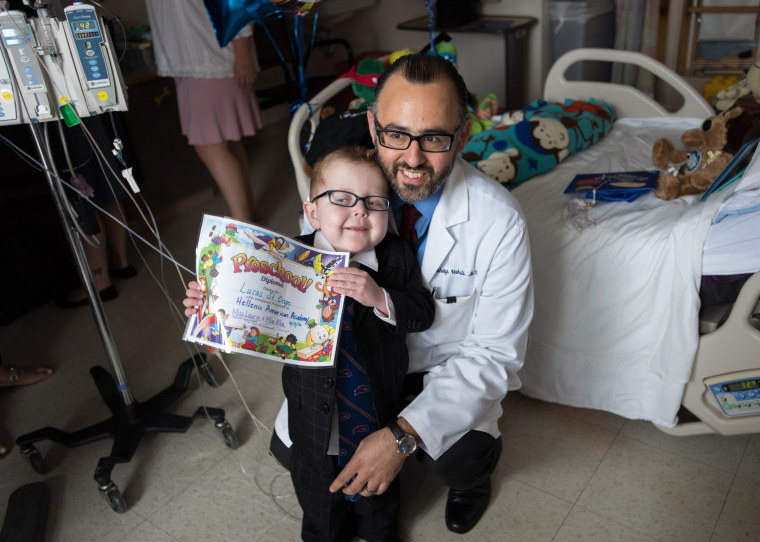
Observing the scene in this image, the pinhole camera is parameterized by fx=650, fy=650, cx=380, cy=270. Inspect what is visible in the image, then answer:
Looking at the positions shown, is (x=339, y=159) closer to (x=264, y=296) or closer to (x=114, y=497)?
(x=264, y=296)

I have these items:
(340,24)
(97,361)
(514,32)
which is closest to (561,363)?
(97,361)

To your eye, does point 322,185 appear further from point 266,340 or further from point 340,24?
point 340,24

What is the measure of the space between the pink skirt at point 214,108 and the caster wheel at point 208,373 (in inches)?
50.3

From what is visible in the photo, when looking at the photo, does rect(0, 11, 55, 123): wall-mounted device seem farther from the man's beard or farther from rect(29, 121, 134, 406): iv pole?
the man's beard

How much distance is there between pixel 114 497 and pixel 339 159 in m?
1.27

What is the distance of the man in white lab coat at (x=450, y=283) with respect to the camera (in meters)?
1.46

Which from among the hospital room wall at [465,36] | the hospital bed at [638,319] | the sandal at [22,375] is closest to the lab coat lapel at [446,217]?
the hospital bed at [638,319]

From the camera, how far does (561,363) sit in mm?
2072

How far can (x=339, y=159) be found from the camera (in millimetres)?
1474

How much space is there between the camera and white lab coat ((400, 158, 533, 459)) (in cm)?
157

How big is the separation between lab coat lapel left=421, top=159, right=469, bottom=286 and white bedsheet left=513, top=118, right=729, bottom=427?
533 mm

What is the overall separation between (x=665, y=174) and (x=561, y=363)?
2.33 ft

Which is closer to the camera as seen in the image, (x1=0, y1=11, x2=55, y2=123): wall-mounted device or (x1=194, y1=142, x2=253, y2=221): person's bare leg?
(x1=0, y1=11, x2=55, y2=123): wall-mounted device

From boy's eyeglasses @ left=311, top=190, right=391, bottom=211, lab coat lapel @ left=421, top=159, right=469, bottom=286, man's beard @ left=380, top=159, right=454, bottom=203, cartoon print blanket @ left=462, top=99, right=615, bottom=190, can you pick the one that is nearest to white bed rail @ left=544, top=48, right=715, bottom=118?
cartoon print blanket @ left=462, top=99, right=615, bottom=190
